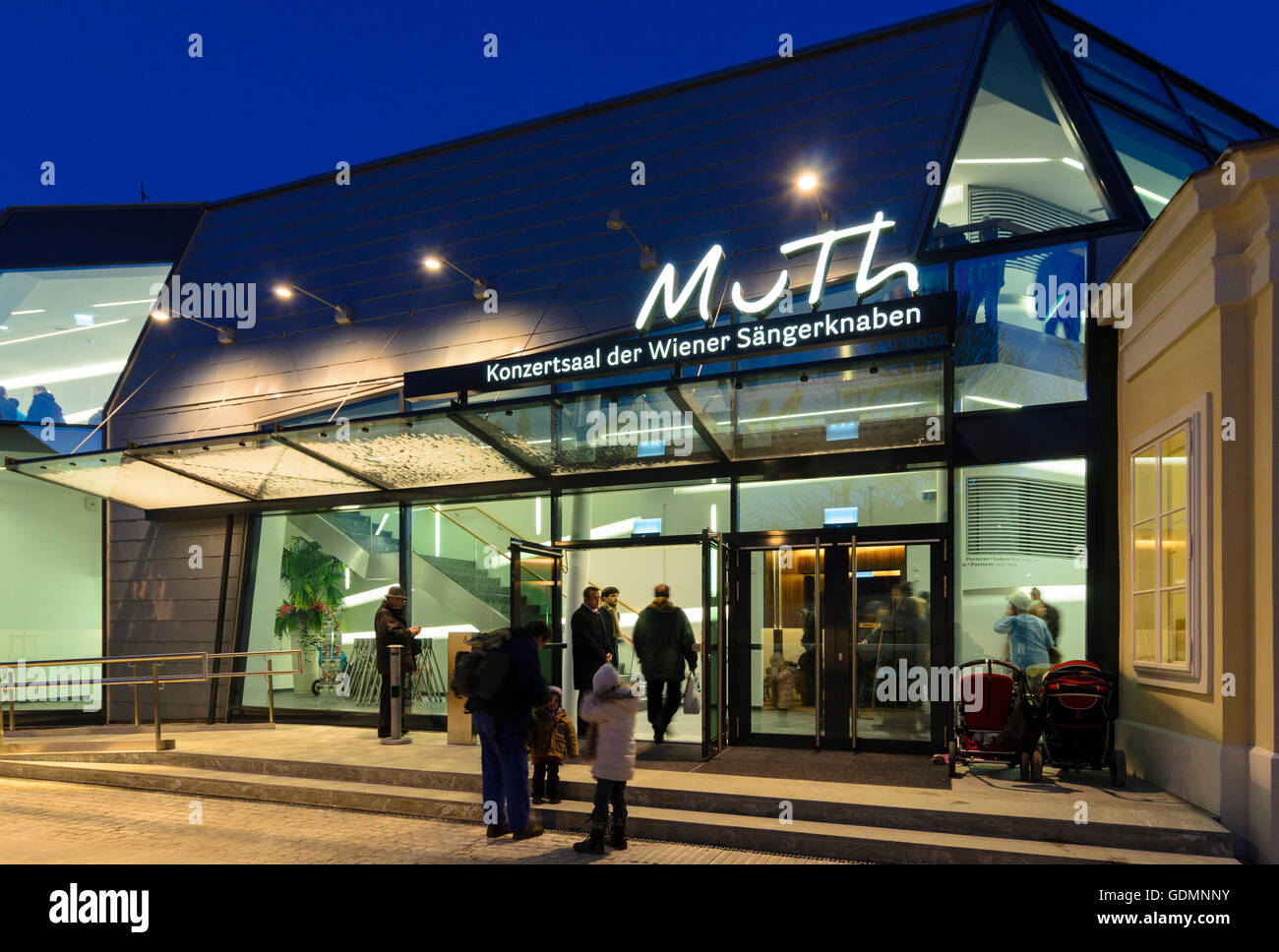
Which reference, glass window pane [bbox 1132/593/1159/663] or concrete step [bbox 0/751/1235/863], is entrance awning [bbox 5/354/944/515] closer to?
glass window pane [bbox 1132/593/1159/663]

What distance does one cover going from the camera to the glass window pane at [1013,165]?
10258 millimetres

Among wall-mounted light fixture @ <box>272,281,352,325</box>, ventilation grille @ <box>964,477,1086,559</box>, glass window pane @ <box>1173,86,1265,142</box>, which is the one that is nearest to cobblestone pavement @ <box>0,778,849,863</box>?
ventilation grille @ <box>964,477,1086,559</box>

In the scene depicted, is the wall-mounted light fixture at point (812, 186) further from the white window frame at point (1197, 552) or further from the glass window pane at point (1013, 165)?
the white window frame at point (1197, 552)

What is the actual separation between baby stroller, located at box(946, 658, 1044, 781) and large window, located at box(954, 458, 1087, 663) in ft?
4.07

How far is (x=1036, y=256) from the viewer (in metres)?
10.2

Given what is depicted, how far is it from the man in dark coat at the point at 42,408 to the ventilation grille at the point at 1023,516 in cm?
1389

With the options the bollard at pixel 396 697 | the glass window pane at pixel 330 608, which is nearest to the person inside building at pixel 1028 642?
the bollard at pixel 396 697

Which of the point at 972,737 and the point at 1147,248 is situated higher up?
the point at 1147,248

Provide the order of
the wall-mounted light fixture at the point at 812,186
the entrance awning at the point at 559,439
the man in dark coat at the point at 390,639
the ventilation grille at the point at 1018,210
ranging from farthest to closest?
the wall-mounted light fixture at the point at 812,186 → the man in dark coat at the point at 390,639 → the ventilation grille at the point at 1018,210 → the entrance awning at the point at 559,439

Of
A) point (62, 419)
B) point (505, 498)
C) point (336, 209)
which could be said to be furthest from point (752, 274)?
point (62, 419)

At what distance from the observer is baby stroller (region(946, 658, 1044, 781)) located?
8188 millimetres
